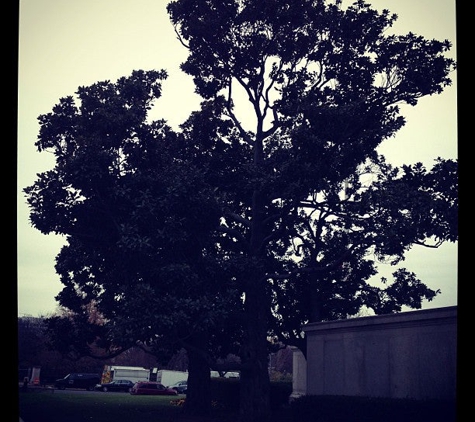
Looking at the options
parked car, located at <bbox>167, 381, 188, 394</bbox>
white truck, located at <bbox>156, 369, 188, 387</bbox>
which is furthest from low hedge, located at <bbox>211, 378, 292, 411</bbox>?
white truck, located at <bbox>156, 369, 188, 387</bbox>

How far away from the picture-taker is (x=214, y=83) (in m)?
30.9

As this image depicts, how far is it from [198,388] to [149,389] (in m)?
30.6

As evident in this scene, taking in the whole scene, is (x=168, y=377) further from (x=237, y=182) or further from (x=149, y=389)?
(x=237, y=182)

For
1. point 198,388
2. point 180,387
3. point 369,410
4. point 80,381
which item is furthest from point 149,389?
point 369,410

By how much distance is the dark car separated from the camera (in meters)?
67.8

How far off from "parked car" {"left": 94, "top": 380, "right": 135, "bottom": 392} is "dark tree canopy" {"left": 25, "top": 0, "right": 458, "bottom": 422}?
38228 millimetres

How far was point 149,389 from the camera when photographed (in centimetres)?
5991

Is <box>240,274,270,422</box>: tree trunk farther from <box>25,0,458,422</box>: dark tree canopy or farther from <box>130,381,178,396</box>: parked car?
<box>130,381,178,396</box>: parked car

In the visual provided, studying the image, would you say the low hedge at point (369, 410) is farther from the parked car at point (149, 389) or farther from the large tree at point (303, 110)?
the parked car at point (149, 389)

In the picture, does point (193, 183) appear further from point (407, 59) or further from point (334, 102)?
point (407, 59)
